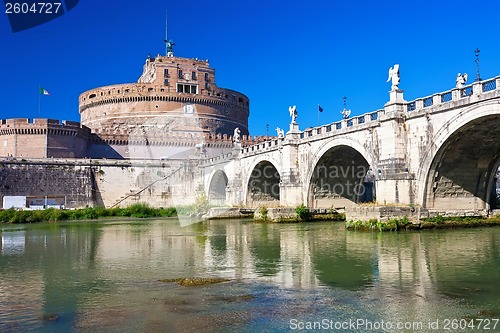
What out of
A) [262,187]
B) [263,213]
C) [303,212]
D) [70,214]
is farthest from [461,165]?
[70,214]

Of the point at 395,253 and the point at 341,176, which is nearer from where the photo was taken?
the point at 395,253

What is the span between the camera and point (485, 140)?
22.8 metres

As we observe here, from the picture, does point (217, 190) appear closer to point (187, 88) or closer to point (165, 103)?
point (165, 103)

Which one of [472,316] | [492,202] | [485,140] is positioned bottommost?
[472,316]

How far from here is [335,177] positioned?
116 ft

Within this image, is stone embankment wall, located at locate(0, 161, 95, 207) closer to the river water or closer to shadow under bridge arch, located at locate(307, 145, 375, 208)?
shadow under bridge arch, located at locate(307, 145, 375, 208)

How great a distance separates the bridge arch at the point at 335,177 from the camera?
33.1 m

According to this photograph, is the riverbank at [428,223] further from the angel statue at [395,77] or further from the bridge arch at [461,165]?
the angel statue at [395,77]

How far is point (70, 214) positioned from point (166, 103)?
33.6m

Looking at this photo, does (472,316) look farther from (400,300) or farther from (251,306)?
(251,306)

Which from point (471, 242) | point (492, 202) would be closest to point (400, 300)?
point (471, 242)

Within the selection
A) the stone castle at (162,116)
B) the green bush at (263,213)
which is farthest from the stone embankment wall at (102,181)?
the green bush at (263,213)

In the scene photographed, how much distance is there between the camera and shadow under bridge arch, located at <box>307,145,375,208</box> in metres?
33.8

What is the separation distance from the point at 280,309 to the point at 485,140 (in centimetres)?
1761
